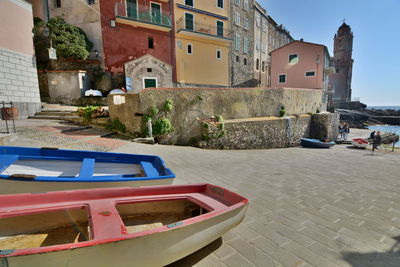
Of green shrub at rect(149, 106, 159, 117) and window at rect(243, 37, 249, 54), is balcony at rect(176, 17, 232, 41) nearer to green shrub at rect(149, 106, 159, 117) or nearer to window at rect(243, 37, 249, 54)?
window at rect(243, 37, 249, 54)

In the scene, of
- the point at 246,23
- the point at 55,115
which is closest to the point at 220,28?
the point at 246,23

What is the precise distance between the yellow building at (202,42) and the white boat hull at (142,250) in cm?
2005

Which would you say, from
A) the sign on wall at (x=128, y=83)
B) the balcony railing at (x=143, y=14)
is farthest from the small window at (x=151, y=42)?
the sign on wall at (x=128, y=83)

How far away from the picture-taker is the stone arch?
17859mm

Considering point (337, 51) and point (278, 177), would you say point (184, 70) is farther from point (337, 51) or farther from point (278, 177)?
point (337, 51)

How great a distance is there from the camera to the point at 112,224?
6.33 feet

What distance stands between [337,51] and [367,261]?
6698 centimetres

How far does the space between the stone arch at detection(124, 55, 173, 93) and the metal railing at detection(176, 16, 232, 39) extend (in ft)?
14.7

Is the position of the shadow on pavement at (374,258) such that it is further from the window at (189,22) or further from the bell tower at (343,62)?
the bell tower at (343,62)

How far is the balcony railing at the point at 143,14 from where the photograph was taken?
57.1 ft

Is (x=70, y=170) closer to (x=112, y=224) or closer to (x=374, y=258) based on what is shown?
(x=112, y=224)

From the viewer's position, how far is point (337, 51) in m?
53.9

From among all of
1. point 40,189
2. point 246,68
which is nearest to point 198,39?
point 246,68

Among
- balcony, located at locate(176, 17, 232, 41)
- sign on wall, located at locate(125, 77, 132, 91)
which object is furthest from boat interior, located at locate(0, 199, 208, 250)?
balcony, located at locate(176, 17, 232, 41)
